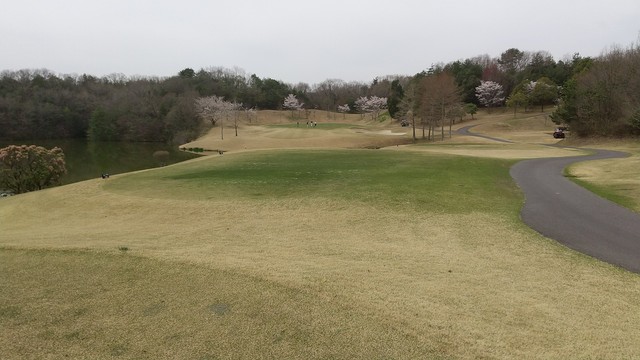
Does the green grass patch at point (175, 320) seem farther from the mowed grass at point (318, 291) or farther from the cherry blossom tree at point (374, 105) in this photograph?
the cherry blossom tree at point (374, 105)

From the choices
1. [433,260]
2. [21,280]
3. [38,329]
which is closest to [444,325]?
[433,260]

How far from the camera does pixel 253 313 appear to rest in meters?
6.38

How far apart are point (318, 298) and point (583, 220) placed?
12.3 metres

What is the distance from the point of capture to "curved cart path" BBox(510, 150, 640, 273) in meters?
11.5

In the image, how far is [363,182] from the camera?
927 inches

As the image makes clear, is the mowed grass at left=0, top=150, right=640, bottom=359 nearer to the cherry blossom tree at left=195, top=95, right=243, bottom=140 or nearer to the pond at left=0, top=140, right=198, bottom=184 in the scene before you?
the pond at left=0, top=140, right=198, bottom=184

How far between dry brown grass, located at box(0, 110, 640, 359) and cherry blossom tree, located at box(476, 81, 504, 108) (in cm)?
9813

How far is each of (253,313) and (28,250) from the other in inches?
264

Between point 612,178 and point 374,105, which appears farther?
point 374,105

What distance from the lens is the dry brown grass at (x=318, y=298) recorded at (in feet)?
18.5

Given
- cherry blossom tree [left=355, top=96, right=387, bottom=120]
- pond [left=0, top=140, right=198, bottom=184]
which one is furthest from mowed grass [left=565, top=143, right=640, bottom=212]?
cherry blossom tree [left=355, top=96, right=387, bottom=120]

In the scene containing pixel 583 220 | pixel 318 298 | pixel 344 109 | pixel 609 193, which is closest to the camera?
pixel 318 298

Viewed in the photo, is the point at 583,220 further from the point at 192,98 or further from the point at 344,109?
the point at 344,109

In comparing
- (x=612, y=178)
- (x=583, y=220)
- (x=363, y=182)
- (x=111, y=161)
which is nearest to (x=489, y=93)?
(x=612, y=178)
